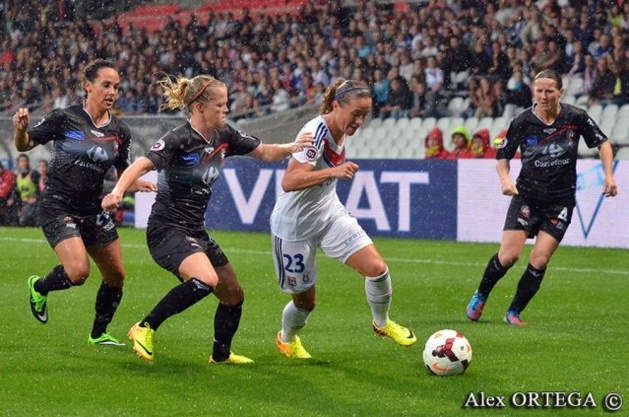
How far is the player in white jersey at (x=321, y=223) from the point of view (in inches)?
310

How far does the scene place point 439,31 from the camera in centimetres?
2314

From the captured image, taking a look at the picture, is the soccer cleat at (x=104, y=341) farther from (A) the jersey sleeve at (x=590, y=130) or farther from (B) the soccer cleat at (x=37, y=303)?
(A) the jersey sleeve at (x=590, y=130)

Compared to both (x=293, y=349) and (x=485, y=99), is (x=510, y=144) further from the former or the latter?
(x=485, y=99)

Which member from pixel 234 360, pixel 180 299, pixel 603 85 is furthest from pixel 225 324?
pixel 603 85

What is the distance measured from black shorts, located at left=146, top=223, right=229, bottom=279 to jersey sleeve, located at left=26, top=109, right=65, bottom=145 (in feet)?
3.76

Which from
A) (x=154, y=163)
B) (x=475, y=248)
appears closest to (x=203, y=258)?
(x=154, y=163)

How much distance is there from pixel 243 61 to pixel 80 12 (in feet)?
22.6

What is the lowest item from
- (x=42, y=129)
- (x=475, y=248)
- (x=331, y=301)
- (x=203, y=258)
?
(x=475, y=248)

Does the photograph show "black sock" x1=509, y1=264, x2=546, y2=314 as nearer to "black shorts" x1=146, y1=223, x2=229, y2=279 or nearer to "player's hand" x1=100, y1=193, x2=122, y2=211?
"black shorts" x1=146, y1=223, x2=229, y2=279

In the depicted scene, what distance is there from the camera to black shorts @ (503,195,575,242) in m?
10.1

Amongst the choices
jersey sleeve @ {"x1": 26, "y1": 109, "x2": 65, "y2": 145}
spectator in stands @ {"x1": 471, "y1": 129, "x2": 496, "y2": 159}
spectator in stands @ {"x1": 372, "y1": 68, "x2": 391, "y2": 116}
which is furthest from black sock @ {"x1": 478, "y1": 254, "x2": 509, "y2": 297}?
spectator in stands @ {"x1": 372, "y1": 68, "x2": 391, "y2": 116}

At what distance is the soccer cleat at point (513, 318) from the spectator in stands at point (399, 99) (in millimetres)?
12552

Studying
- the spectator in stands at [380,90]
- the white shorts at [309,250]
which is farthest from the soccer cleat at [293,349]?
the spectator in stands at [380,90]

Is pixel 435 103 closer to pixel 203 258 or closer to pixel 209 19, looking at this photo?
pixel 209 19
